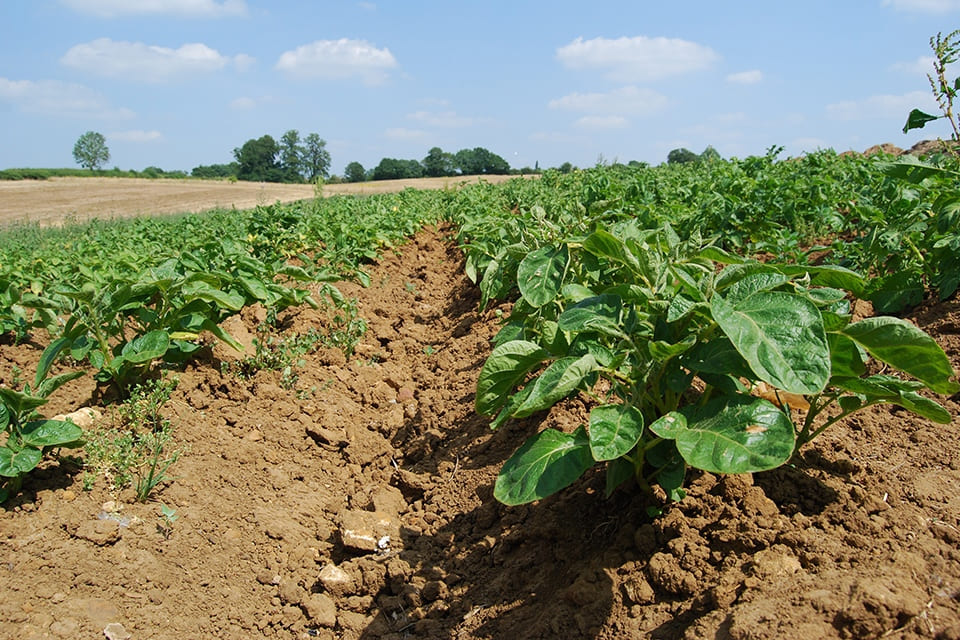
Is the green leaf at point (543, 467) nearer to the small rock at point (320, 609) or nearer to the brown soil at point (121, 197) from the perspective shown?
the small rock at point (320, 609)

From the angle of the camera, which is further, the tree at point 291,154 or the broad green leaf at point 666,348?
the tree at point 291,154

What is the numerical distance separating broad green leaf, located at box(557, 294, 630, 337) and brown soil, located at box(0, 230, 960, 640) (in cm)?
61

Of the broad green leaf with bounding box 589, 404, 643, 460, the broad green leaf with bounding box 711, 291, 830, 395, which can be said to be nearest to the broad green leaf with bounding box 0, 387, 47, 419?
the broad green leaf with bounding box 589, 404, 643, 460

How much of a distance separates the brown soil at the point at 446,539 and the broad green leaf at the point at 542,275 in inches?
27.7

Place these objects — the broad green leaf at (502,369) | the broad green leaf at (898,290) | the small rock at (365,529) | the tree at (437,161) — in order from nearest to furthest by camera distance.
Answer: the broad green leaf at (502,369) → the small rock at (365,529) → the broad green leaf at (898,290) → the tree at (437,161)

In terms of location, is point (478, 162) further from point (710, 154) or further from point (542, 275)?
point (542, 275)

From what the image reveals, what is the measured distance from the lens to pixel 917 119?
3.06 metres

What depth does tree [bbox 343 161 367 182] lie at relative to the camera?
6581 centimetres

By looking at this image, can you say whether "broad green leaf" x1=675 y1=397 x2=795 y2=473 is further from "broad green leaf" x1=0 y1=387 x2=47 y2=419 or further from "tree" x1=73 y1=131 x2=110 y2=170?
"tree" x1=73 y1=131 x2=110 y2=170

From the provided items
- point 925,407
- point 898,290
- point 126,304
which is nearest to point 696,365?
point 925,407

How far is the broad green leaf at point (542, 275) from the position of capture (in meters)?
2.50

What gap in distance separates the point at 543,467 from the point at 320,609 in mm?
1242

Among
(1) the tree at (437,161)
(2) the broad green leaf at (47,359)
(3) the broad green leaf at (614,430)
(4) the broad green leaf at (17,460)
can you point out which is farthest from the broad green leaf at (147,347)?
(1) the tree at (437,161)

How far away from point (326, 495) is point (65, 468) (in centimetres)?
116
